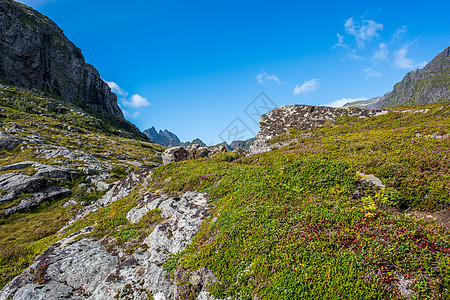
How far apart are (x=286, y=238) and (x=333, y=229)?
1.91 m

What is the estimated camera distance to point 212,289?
22.8 ft

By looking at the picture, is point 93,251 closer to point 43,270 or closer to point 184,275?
point 43,270

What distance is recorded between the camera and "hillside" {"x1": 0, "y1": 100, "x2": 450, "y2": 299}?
5.74 meters

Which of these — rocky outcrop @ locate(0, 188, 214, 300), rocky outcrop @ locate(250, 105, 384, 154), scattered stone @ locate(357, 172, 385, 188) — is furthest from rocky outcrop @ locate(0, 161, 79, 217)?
scattered stone @ locate(357, 172, 385, 188)

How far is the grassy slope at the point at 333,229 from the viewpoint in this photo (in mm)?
5531

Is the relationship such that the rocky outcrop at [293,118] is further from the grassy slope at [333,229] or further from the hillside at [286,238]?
the grassy slope at [333,229]

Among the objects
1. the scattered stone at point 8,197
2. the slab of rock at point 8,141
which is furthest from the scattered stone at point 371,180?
the slab of rock at point 8,141

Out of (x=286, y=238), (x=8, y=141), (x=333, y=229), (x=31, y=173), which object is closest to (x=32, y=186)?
(x=31, y=173)

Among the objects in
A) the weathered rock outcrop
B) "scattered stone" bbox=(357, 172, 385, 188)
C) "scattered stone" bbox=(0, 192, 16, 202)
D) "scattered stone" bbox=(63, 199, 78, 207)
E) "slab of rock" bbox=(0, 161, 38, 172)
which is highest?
"slab of rock" bbox=(0, 161, 38, 172)

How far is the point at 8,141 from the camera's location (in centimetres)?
6975

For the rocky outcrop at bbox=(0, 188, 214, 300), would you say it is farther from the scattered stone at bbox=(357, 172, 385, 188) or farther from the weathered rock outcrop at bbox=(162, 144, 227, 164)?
the weathered rock outcrop at bbox=(162, 144, 227, 164)

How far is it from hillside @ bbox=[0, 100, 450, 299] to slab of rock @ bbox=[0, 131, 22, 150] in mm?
82724

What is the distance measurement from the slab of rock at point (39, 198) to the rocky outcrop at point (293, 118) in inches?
1876

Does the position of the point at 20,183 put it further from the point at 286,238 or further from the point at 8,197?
the point at 286,238
